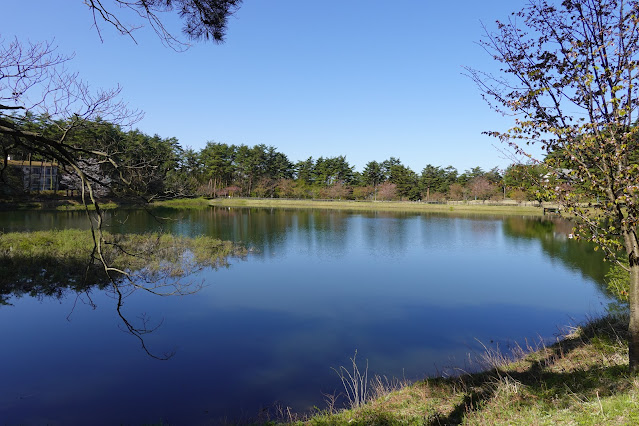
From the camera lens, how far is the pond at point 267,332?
702 centimetres

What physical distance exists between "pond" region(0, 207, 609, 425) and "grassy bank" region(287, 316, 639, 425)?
165cm

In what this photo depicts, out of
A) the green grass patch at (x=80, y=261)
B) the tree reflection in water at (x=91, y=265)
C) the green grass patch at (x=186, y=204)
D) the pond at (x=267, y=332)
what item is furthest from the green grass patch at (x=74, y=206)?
the pond at (x=267, y=332)

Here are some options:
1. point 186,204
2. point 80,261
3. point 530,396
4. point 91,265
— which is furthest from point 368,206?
point 530,396

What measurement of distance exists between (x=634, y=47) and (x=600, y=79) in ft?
1.64

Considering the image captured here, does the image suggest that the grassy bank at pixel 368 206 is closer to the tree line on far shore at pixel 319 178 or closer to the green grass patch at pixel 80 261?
the tree line on far shore at pixel 319 178

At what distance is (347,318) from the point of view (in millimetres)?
11531

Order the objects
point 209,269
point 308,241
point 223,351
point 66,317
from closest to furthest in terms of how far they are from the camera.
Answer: point 223,351 → point 66,317 → point 209,269 → point 308,241

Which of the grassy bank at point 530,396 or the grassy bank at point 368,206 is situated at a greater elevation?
the grassy bank at point 368,206

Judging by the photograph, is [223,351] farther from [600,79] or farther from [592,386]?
[600,79]

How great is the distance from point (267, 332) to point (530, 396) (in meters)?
6.92

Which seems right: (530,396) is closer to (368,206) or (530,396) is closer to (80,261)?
(80,261)

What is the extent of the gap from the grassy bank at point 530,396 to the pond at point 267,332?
64.9 inches

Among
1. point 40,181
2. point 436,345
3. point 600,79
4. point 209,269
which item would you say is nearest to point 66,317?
point 209,269

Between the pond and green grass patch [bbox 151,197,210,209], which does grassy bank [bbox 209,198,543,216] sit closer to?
green grass patch [bbox 151,197,210,209]
